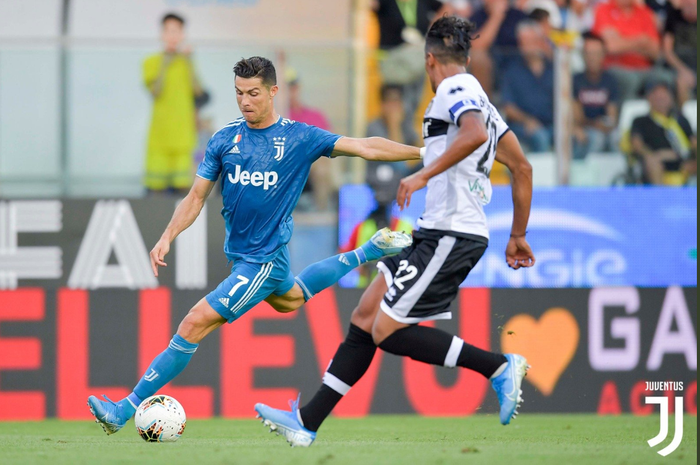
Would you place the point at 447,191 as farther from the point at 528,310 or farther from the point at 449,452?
the point at 528,310

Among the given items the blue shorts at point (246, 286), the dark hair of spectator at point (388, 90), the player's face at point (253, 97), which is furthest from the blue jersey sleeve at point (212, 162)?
the dark hair of spectator at point (388, 90)

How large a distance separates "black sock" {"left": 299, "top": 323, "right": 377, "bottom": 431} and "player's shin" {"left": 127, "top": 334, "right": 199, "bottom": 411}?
3.39ft

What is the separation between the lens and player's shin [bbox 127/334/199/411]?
6219mm

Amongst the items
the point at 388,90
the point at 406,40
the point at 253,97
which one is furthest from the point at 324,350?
→ the point at 406,40

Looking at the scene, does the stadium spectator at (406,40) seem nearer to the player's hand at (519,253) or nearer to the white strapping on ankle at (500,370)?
the player's hand at (519,253)

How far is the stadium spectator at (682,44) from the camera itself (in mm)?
10570

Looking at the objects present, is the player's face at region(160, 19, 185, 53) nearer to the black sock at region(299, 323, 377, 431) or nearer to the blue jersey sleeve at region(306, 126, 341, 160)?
the blue jersey sleeve at region(306, 126, 341, 160)

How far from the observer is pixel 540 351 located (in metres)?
9.19

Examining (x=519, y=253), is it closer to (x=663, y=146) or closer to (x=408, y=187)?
(x=408, y=187)

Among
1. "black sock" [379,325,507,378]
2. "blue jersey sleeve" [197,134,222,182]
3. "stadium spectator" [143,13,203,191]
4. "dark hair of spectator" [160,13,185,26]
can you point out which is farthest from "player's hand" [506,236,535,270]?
"dark hair of spectator" [160,13,185,26]

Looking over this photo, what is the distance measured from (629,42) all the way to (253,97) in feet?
21.2

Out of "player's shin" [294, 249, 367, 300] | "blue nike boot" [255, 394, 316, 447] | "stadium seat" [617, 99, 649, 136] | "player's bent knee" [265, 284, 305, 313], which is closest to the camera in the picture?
"blue nike boot" [255, 394, 316, 447]

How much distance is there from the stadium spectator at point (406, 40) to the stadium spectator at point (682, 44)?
2.45 m

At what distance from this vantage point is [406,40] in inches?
439
